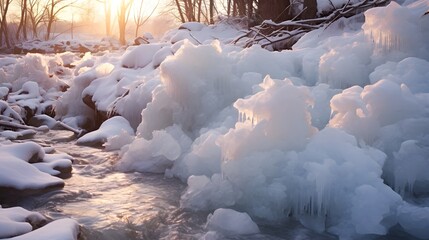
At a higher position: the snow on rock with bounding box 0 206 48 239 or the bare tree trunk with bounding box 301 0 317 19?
the bare tree trunk with bounding box 301 0 317 19

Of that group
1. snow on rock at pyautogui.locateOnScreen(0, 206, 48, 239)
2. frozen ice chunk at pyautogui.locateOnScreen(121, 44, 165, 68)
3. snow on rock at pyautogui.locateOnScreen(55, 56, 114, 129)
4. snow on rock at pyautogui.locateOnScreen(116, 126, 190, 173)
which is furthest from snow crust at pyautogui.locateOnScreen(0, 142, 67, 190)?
snow on rock at pyautogui.locateOnScreen(55, 56, 114, 129)

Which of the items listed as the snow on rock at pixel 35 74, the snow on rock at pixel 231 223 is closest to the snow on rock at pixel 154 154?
the snow on rock at pixel 231 223

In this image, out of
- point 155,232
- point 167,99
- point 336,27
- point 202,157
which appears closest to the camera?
point 155,232

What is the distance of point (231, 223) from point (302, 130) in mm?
1153

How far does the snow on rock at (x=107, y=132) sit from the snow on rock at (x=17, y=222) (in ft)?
11.0

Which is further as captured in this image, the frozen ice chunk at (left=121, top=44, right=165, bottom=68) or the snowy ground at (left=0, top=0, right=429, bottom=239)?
the frozen ice chunk at (left=121, top=44, right=165, bottom=68)

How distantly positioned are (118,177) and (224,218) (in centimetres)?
195

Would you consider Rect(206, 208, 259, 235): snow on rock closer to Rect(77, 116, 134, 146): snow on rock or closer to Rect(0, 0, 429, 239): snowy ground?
Rect(0, 0, 429, 239): snowy ground

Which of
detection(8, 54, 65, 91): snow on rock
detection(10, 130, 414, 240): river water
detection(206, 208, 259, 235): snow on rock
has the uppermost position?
detection(8, 54, 65, 91): snow on rock

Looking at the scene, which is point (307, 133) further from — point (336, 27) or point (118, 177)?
point (336, 27)

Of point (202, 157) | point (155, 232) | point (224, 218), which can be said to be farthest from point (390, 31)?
point (155, 232)

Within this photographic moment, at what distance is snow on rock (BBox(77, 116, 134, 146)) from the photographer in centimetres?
688

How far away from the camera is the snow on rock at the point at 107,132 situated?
22.6ft

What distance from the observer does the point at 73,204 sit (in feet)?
13.0
